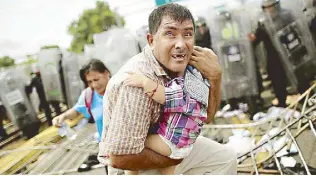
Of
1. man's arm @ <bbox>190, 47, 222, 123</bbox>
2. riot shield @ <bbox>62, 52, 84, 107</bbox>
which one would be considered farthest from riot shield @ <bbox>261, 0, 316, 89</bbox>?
man's arm @ <bbox>190, 47, 222, 123</bbox>

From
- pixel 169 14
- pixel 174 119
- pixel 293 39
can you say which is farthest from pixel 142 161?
pixel 293 39

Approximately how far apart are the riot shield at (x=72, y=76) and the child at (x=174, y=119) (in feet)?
11.3

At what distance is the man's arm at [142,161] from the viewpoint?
898 millimetres

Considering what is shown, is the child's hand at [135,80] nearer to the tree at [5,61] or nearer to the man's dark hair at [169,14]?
the man's dark hair at [169,14]

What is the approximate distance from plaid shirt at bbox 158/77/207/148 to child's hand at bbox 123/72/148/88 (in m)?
0.08

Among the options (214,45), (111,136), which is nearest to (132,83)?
(111,136)

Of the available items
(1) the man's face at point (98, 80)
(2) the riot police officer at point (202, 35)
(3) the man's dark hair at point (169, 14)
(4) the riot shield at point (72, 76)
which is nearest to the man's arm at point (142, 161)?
(3) the man's dark hair at point (169, 14)

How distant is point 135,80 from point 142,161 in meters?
0.25

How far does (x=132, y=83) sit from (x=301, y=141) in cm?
220

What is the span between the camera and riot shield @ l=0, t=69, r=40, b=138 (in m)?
3.91

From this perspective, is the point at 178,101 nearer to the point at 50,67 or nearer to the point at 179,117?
the point at 179,117

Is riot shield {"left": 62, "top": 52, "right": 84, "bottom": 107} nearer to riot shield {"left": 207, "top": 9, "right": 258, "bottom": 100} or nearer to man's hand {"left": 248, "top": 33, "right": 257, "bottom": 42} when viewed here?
riot shield {"left": 207, "top": 9, "right": 258, "bottom": 100}

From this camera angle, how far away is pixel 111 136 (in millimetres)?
873

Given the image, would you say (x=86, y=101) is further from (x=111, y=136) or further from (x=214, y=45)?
(x=214, y=45)
